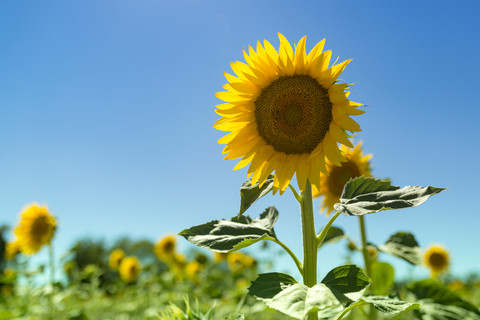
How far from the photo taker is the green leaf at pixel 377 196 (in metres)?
1.19

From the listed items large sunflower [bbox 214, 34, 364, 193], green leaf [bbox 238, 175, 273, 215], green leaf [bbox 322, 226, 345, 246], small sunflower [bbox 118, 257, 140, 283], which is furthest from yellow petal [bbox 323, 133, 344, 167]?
small sunflower [bbox 118, 257, 140, 283]

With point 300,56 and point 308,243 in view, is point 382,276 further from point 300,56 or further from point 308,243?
point 300,56

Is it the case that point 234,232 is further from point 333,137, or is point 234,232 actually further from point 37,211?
point 37,211

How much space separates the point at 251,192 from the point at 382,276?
1.09 m

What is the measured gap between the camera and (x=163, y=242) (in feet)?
22.9

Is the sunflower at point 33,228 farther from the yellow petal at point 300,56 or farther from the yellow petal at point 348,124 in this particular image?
the yellow petal at point 348,124

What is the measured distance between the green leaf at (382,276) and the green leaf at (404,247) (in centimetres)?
10

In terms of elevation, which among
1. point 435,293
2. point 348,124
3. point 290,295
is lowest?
point 435,293

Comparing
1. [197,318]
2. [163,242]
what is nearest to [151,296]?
[163,242]

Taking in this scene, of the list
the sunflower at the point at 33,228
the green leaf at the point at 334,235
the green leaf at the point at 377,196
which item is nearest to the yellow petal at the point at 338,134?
the green leaf at the point at 377,196

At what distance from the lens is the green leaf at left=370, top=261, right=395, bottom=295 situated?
2070mm

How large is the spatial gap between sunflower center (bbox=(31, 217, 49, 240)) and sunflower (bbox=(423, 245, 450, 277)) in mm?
5304

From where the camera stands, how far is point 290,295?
1.08 metres

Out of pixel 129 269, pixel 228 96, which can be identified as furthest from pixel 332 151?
pixel 129 269
